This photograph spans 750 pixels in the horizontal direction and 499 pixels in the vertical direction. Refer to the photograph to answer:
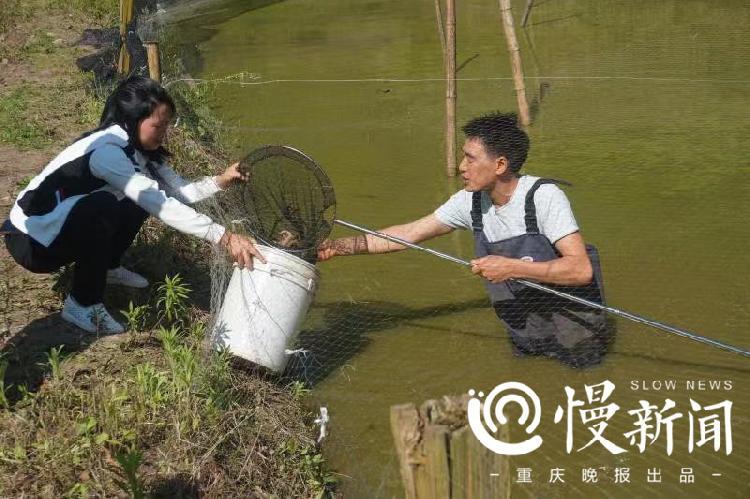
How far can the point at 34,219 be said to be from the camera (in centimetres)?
342

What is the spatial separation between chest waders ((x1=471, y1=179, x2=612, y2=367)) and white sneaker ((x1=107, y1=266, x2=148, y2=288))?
156 centimetres

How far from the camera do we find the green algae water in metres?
3.57

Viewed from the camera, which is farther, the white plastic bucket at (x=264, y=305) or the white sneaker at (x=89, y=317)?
the white sneaker at (x=89, y=317)

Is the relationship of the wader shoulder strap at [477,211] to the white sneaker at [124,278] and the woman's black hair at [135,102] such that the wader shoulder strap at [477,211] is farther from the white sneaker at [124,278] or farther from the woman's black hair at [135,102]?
the white sneaker at [124,278]

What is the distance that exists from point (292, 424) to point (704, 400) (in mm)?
1728

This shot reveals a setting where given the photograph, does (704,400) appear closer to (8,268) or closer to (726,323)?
(726,323)

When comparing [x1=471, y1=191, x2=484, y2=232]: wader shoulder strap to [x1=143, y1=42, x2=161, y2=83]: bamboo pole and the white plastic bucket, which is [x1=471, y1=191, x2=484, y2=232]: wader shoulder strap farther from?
[x1=143, y1=42, x2=161, y2=83]: bamboo pole

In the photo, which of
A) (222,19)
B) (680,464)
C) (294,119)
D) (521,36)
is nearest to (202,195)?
(680,464)

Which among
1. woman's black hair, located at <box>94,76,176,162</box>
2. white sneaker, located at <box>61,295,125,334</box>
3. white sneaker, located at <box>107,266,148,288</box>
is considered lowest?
white sneaker, located at <box>107,266,148,288</box>

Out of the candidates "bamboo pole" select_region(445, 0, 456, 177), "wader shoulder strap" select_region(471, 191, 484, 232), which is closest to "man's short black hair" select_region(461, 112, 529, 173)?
"wader shoulder strap" select_region(471, 191, 484, 232)

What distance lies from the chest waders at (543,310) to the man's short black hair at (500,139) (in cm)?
14

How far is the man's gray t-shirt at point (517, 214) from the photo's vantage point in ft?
12.0

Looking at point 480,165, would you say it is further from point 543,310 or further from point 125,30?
point 125,30

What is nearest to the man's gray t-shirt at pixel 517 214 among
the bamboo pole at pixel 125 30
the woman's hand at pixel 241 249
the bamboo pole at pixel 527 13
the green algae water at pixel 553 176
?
the green algae water at pixel 553 176
